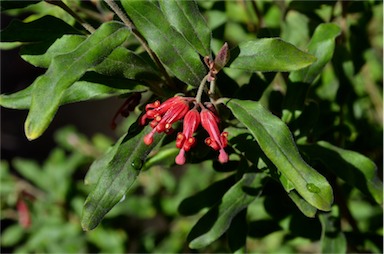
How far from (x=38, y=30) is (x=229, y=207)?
2.00 ft

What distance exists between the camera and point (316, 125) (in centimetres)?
155

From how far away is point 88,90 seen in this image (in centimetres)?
120

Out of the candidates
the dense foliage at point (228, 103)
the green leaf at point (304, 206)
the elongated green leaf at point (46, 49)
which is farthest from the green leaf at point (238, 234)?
the elongated green leaf at point (46, 49)

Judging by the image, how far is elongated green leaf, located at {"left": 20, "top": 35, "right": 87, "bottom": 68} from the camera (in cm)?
121

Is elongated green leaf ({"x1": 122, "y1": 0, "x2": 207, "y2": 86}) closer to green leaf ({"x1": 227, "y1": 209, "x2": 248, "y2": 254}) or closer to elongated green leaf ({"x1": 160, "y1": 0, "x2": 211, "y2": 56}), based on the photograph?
elongated green leaf ({"x1": 160, "y1": 0, "x2": 211, "y2": 56})

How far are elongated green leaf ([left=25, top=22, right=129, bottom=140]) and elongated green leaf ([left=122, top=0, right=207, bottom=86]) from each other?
11 cm

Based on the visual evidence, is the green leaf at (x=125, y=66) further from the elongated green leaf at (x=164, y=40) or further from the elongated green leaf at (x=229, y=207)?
the elongated green leaf at (x=229, y=207)

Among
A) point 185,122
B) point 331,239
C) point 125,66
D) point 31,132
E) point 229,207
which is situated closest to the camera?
point 31,132

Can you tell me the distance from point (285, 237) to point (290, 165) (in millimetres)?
1108

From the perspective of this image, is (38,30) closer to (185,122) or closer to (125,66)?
(125,66)

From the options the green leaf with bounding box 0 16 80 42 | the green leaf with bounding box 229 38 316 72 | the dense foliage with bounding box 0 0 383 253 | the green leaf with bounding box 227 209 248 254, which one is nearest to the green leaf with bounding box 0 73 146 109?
the dense foliage with bounding box 0 0 383 253

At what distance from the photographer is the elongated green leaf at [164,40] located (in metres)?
1.14

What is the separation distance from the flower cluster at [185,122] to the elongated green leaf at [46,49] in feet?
0.77

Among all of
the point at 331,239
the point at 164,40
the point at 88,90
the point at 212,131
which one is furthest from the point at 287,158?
the point at 331,239
